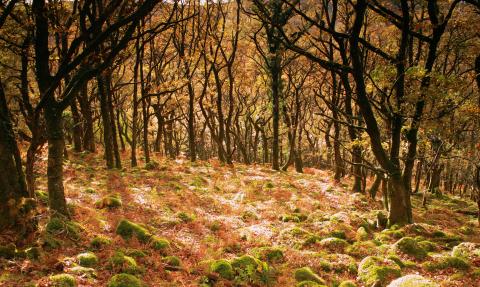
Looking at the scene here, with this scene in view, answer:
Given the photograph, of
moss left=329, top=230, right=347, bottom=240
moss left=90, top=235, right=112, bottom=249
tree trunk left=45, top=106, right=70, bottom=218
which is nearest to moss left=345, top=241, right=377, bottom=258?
moss left=329, top=230, right=347, bottom=240

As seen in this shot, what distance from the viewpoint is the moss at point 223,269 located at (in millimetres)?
8297

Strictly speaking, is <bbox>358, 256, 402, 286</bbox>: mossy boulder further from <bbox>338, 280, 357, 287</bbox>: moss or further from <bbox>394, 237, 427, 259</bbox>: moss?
<bbox>394, 237, 427, 259</bbox>: moss

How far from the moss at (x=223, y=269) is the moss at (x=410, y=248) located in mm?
4995

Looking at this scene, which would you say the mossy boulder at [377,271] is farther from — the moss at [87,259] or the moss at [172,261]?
the moss at [87,259]

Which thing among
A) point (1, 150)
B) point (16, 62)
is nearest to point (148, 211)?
point (1, 150)

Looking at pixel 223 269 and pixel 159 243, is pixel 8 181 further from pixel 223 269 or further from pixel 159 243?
pixel 223 269

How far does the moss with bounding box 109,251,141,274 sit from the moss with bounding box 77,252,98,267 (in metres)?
0.35

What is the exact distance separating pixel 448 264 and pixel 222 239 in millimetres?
6053

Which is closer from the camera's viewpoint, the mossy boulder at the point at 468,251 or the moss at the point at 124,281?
the moss at the point at 124,281

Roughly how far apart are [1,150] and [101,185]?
8.71 meters

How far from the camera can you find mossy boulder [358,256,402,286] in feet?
28.0

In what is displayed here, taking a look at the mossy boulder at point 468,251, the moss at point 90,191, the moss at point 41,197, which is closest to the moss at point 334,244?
the mossy boulder at point 468,251

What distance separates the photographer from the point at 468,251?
32.3 feet

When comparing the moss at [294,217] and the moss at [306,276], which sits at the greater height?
the moss at [294,217]
